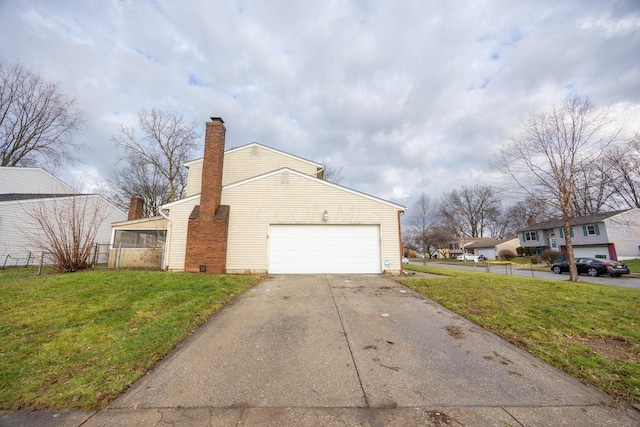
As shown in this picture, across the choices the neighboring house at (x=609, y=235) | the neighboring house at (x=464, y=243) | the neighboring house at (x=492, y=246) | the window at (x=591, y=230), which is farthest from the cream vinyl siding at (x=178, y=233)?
the neighboring house at (x=464, y=243)

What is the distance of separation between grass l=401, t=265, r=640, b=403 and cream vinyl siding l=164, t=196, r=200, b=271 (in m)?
Answer: 9.20

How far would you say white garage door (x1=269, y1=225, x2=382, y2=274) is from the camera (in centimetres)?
1112

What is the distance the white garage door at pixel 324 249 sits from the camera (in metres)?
11.1

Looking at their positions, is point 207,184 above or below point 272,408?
above

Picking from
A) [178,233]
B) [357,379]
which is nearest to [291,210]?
[178,233]

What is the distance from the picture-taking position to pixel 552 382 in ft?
10.3

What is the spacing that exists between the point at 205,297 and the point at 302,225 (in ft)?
18.4

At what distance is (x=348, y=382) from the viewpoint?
3082 mm

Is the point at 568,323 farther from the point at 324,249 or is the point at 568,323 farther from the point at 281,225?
the point at 281,225

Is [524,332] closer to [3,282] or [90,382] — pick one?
[90,382]

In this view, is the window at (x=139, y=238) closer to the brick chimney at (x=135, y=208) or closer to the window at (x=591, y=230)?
the brick chimney at (x=135, y=208)

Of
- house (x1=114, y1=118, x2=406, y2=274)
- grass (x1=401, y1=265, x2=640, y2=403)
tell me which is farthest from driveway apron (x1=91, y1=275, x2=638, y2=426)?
house (x1=114, y1=118, x2=406, y2=274)

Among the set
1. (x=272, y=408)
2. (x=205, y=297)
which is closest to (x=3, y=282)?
(x=205, y=297)

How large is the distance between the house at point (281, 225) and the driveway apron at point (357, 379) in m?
5.72
